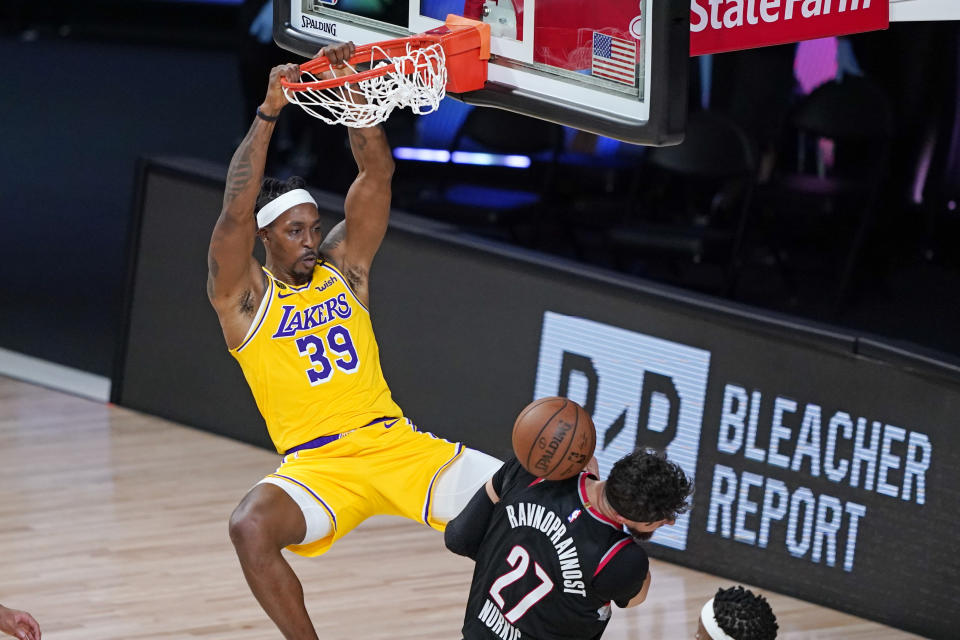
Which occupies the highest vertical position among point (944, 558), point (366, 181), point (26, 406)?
point (366, 181)

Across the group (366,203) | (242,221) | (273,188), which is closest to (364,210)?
(366,203)

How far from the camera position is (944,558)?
5734 mm

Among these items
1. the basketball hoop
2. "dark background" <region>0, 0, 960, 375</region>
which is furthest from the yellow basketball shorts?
"dark background" <region>0, 0, 960, 375</region>

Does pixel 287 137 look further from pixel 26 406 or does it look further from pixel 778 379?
pixel 778 379

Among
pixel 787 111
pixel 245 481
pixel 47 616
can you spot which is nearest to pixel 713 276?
pixel 787 111

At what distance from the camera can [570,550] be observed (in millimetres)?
3711

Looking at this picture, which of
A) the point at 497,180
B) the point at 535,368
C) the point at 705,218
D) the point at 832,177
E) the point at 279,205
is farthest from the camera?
the point at 497,180

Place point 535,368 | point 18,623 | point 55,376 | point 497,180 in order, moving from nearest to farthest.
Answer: point 18,623, point 535,368, point 55,376, point 497,180

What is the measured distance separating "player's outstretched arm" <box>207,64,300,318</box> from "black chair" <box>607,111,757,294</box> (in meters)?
3.71

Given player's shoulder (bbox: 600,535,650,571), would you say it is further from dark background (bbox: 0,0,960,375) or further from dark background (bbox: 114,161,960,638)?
dark background (bbox: 0,0,960,375)

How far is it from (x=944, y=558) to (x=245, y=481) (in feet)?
11.2

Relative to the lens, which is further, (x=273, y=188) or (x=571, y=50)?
(x=273, y=188)

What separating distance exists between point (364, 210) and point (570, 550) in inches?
77.6

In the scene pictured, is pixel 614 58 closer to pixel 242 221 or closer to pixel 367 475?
pixel 242 221
